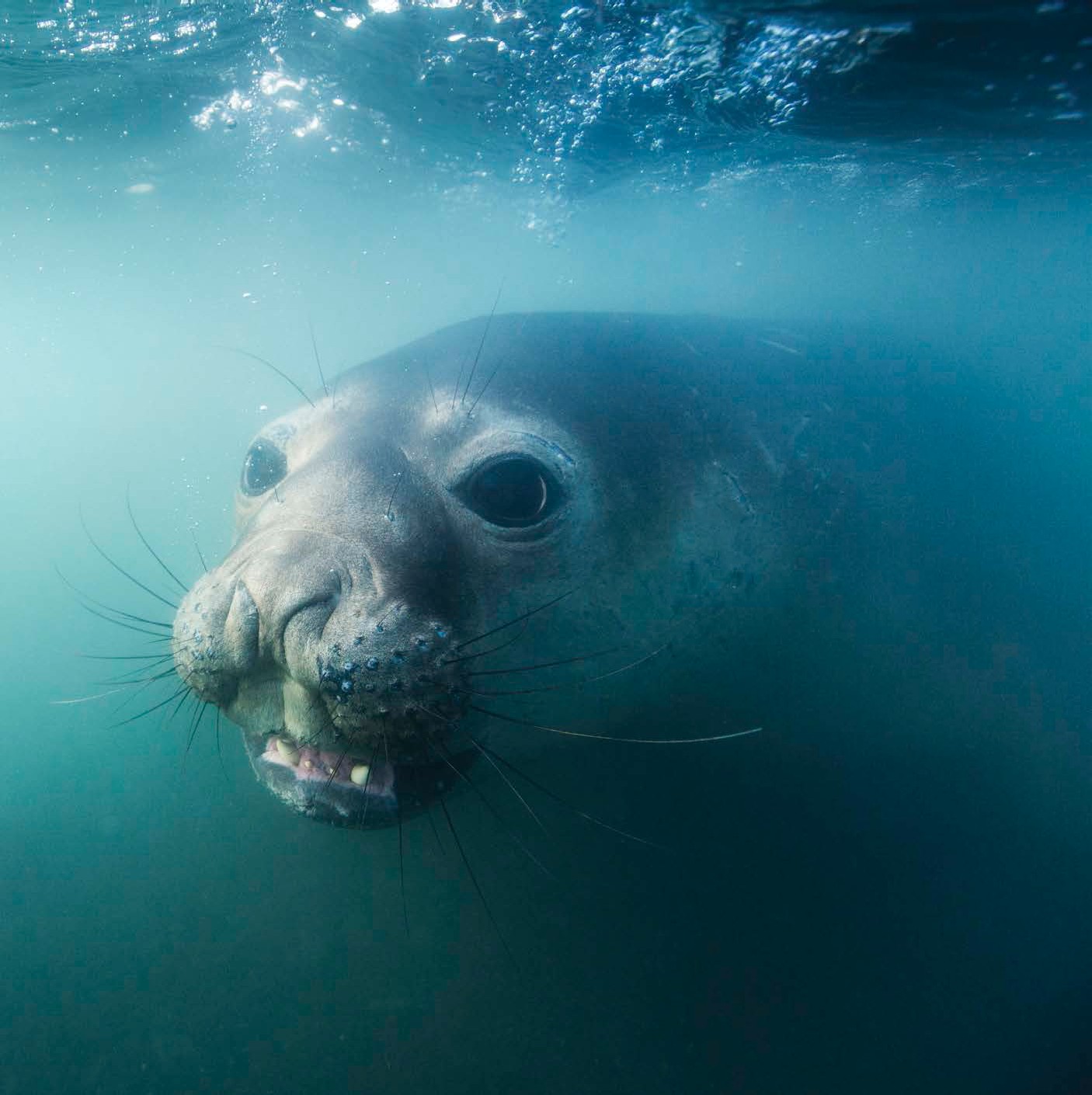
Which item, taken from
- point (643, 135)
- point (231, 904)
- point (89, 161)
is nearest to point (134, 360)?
point (89, 161)

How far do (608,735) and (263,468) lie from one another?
6.21 ft

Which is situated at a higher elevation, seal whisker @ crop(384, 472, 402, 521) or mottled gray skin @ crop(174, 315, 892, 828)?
seal whisker @ crop(384, 472, 402, 521)

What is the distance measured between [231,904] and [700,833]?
2869 mm

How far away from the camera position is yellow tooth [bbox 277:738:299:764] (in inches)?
86.0

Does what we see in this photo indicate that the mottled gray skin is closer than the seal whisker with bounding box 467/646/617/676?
Yes

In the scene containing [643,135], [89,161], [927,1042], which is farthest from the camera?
[89,161]

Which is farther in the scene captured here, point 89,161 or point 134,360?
point 134,360

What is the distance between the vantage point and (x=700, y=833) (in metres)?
3.13

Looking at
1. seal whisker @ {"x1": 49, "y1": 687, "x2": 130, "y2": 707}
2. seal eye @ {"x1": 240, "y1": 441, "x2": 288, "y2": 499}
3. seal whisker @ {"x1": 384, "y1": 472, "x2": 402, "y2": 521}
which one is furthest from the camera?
seal whisker @ {"x1": 49, "y1": 687, "x2": 130, "y2": 707}

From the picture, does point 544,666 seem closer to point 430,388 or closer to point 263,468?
point 430,388

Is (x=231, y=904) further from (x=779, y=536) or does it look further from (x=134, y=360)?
→ (x=134, y=360)

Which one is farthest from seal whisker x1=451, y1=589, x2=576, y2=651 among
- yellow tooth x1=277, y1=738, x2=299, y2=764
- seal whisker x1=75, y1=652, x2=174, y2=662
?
seal whisker x1=75, y1=652, x2=174, y2=662

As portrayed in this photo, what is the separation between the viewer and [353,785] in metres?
2.11

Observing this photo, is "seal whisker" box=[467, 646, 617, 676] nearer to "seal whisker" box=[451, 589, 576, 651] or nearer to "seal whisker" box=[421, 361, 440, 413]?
"seal whisker" box=[451, 589, 576, 651]
